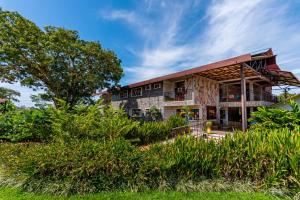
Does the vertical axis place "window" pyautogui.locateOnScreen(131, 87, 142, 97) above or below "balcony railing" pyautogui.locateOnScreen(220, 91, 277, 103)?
above

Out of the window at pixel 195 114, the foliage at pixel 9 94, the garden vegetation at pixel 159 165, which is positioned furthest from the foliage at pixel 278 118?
the foliage at pixel 9 94

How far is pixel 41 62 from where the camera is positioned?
58.3ft

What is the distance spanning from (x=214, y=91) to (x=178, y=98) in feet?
15.0

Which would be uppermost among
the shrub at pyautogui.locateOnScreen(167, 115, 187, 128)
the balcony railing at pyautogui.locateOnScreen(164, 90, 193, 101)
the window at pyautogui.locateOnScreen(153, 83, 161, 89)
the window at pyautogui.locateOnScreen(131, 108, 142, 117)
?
the window at pyautogui.locateOnScreen(153, 83, 161, 89)

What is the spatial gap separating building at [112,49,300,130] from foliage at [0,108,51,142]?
12.2 m

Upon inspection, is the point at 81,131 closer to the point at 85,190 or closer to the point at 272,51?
the point at 85,190

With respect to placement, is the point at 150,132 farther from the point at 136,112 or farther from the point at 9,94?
the point at 9,94

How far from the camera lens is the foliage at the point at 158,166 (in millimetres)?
4703

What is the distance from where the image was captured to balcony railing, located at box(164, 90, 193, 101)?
17.6 m

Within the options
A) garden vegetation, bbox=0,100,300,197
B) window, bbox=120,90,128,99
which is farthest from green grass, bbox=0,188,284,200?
window, bbox=120,90,128,99

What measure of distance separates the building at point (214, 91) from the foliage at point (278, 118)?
8053 mm

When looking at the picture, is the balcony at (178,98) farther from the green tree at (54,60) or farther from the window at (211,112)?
the green tree at (54,60)

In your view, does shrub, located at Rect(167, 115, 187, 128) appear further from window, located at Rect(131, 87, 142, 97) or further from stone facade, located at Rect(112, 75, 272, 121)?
window, located at Rect(131, 87, 142, 97)

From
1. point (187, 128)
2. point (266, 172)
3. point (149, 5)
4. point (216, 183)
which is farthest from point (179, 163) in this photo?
point (187, 128)
